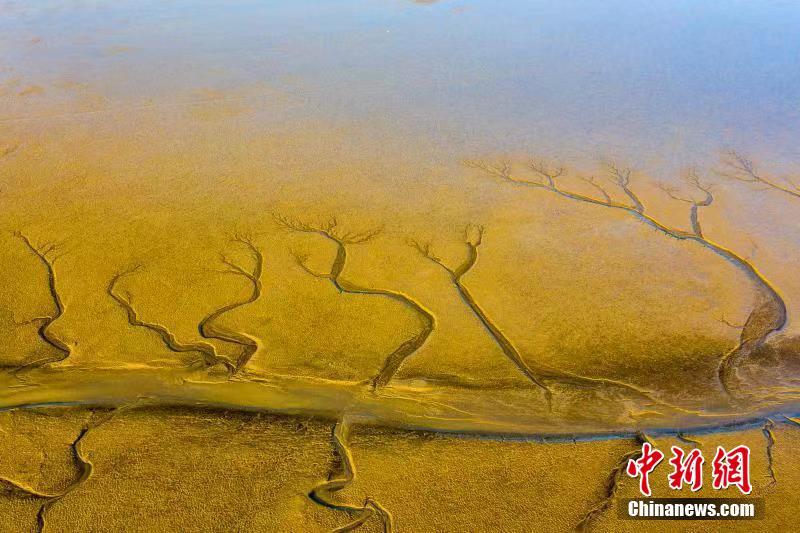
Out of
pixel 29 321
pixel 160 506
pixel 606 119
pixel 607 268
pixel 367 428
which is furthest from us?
pixel 606 119

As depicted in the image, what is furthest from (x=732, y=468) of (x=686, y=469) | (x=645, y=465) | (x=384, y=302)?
(x=384, y=302)

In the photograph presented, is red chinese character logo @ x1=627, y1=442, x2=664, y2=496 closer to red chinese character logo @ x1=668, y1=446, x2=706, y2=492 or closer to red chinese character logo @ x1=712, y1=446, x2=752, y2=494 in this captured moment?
red chinese character logo @ x1=668, y1=446, x2=706, y2=492

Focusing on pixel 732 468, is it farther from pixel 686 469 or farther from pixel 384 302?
pixel 384 302

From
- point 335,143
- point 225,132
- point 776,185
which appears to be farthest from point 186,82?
point 776,185

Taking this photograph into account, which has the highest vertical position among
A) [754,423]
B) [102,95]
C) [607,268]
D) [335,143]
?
[102,95]

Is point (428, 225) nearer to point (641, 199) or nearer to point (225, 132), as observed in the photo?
point (641, 199)
